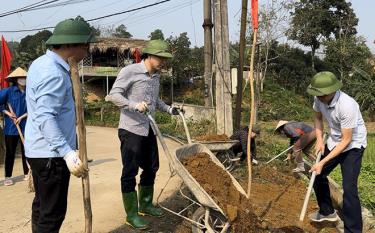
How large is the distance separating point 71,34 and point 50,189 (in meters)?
1.10

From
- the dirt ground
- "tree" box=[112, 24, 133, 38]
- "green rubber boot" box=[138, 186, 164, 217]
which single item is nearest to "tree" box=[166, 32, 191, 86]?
the dirt ground

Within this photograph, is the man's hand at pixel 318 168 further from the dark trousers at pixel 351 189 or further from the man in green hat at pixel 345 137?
the dark trousers at pixel 351 189

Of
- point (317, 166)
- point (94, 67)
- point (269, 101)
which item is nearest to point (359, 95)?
point (269, 101)

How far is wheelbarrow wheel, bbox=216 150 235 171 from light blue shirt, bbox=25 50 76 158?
3856mm

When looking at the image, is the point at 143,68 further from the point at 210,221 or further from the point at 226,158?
the point at 226,158

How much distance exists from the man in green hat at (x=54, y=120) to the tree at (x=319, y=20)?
28.6 metres

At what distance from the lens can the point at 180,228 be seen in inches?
189

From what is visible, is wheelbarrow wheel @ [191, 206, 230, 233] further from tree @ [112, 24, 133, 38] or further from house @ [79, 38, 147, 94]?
tree @ [112, 24, 133, 38]

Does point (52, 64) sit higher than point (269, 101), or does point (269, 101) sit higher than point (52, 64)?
point (52, 64)

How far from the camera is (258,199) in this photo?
20.1 feet

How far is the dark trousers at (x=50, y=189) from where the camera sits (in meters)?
3.15

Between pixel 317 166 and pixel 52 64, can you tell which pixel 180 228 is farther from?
pixel 52 64

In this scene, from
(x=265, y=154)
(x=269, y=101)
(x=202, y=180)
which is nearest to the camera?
(x=202, y=180)

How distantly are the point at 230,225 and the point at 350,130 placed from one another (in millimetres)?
1546
